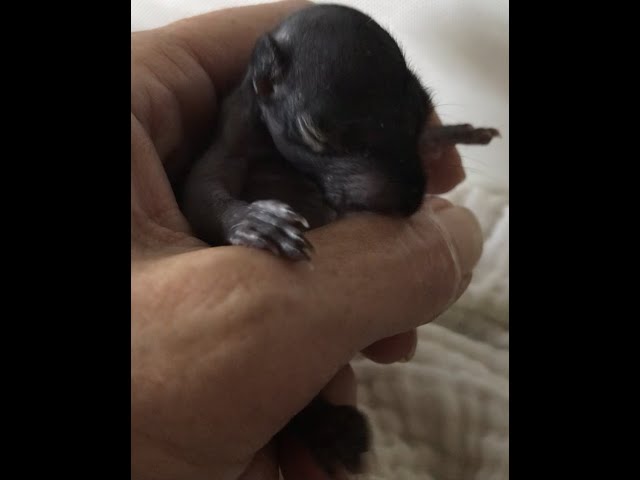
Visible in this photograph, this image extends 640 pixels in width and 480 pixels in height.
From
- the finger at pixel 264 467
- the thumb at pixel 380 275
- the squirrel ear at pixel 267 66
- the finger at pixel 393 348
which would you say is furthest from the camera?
the finger at pixel 393 348

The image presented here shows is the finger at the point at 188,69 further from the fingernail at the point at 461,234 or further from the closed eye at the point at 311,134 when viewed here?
the fingernail at the point at 461,234

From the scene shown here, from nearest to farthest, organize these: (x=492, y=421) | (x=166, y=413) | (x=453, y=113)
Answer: (x=166, y=413), (x=492, y=421), (x=453, y=113)

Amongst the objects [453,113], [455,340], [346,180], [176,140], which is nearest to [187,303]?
[346,180]

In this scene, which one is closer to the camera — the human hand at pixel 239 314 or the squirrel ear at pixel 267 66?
the human hand at pixel 239 314

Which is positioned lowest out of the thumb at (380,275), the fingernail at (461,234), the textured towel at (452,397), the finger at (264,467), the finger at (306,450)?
the textured towel at (452,397)

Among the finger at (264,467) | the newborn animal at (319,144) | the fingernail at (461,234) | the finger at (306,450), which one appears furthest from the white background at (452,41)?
the finger at (264,467)

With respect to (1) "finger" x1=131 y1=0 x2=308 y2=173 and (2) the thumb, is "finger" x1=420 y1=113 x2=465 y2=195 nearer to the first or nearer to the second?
(2) the thumb

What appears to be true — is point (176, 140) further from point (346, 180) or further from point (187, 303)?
point (187, 303)
